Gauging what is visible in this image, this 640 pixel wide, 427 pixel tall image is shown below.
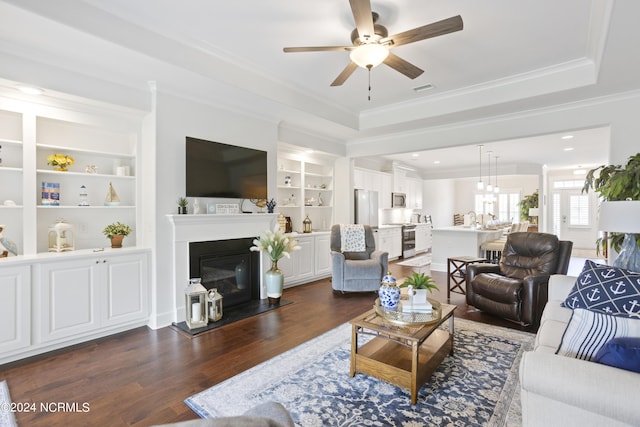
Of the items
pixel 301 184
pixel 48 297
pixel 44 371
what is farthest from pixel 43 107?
pixel 301 184

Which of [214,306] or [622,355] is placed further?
[214,306]

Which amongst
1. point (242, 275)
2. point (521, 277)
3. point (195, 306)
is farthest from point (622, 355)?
point (242, 275)

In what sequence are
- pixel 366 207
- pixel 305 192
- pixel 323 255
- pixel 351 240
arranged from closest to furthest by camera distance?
pixel 351 240, pixel 323 255, pixel 305 192, pixel 366 207

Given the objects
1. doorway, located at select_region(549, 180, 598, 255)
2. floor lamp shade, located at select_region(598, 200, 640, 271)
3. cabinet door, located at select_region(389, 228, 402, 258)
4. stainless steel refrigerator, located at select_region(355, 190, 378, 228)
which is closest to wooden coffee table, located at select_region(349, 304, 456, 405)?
floor lamp shade, located at select_region(598, 200, 640, 271)

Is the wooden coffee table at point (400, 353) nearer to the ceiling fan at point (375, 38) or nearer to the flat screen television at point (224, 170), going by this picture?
the ceiling fan at point (375, 38)

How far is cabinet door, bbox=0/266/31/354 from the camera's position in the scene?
264 centimetres

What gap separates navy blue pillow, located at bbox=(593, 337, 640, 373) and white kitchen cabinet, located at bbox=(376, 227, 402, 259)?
6.14m

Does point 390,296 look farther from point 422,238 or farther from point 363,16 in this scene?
point 422,238

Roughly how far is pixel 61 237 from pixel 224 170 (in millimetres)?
1823

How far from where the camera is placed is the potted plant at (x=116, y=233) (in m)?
3.43

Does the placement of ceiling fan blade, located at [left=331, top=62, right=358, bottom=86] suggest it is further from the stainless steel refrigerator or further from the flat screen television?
the stainless steel refrigerator

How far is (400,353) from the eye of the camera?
98.3 inches

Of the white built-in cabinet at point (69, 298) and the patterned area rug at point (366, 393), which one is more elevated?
the white built-in cabinet at point (69, 298)

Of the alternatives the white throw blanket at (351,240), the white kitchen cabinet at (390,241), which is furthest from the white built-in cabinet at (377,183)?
the white throw blanket at (351,240)
